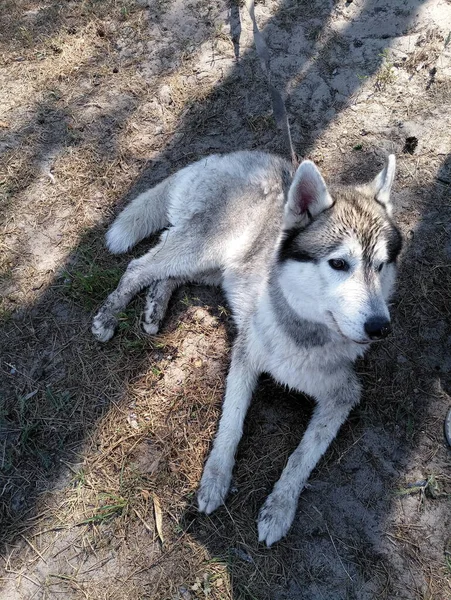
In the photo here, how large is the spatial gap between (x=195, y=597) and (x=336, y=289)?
1.70 metres

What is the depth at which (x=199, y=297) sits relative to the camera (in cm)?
350

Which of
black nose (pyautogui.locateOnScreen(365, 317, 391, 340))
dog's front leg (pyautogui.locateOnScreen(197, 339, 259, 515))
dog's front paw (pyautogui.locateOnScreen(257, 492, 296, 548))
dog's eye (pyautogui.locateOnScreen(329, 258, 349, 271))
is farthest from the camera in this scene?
dog's front leg (pyautogui.locateOnScreen(197, 339, 259, 515))

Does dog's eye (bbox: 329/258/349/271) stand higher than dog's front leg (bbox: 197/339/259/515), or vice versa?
dog's eye (bbox: 329/258/349/271)

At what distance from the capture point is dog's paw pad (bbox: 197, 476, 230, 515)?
8.45ft

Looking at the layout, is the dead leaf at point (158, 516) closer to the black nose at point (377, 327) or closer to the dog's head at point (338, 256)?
the dog's head at point (338, 256)

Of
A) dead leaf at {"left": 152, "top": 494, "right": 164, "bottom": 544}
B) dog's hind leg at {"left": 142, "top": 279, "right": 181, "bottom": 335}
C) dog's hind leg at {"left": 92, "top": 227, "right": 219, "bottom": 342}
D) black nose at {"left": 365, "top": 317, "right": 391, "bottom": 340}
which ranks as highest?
black nose at {"left": 365, "top": 317, "right": 391, "bottom": 340}

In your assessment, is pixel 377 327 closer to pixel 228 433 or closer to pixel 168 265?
pixel 228 433

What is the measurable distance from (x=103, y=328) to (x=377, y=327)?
5.95 feet

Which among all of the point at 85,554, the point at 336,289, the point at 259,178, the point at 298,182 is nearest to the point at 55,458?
the point at 85,554

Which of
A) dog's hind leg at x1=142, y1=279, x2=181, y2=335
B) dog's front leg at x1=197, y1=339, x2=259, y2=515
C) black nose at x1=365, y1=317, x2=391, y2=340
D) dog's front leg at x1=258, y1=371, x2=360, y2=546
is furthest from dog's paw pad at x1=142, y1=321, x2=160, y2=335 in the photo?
black nose at x1=365, y1=317, x2=391, y2=340

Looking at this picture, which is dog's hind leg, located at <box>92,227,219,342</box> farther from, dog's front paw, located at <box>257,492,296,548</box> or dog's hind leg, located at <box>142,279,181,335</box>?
dog's front paw, located at <box>257,492,296,548</box>

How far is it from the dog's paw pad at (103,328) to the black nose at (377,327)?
1.73 meters

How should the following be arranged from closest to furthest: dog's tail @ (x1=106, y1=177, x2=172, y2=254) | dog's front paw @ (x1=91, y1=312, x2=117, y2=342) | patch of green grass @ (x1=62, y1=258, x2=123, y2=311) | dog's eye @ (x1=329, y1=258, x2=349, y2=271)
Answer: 1. dog's eye @ (x1=329, y1=258, x2=349, y2=271)
2. dog's front paw @ (x1=91, y1=312, x2=117, y2=342)
3. patch of green grass @ (x1=62, y1=258, x2=123, y2=311)
4. dog's tail @ (x1=106, y1=177, x2=172, y2=254)

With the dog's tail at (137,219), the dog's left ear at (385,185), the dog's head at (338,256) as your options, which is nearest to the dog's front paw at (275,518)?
the dog's head at (338,256)
